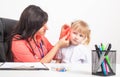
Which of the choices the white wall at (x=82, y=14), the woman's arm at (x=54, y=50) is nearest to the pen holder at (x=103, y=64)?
the woman's arm at (x=54, y=50)

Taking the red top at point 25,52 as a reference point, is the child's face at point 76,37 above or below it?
above

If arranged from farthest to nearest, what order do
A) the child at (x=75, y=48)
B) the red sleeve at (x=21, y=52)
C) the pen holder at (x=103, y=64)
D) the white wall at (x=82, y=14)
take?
the white wall at (x=82, y=14), the child at (x=75, y=48), the red sleeve at (x=21, y=52), the pen holder at (x=103, y=64)

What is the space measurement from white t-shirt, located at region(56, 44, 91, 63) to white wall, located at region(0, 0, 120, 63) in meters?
0.58

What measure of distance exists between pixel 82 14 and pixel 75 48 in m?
0.70

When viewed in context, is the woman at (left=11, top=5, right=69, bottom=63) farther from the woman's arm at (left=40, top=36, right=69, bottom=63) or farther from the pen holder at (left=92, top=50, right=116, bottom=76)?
the pen holder at (left=92, top=50, right=116, bottom=76)

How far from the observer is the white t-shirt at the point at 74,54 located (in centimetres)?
195

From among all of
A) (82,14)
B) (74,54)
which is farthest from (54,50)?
(82,14)

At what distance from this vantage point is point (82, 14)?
8.54 feet

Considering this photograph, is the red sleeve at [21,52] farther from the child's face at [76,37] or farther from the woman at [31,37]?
the child's face at [76,37]

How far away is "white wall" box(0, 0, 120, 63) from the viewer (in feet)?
8.10

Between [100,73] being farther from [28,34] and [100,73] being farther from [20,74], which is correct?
[28,34]

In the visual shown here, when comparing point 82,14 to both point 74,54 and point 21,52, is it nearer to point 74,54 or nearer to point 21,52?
point 74,54

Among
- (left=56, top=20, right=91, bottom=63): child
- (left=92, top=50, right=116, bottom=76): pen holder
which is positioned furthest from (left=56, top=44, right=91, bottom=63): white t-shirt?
(left=92, top=50, right=116, bottom=76): pen holder

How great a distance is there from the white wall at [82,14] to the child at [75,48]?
54 cm
